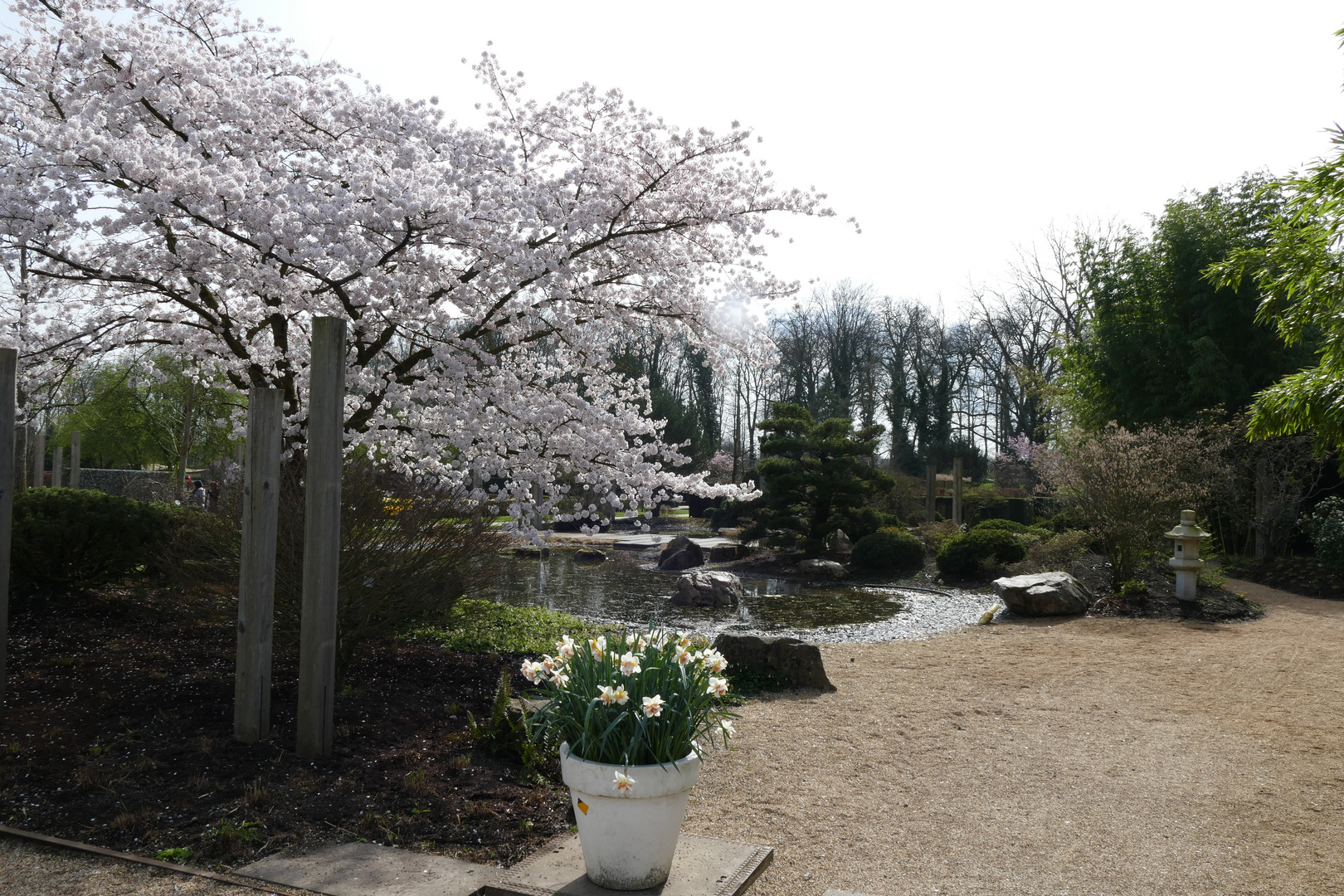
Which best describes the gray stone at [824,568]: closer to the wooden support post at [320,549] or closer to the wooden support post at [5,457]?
the wooden support post at [320,549]

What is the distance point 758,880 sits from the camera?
3.07m

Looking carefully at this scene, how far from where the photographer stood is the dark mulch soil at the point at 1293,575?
38.8ft

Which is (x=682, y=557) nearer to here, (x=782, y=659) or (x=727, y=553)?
(x=727, y=553)

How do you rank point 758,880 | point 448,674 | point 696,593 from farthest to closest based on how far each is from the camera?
point 696,593, point 448,674, point 758,880

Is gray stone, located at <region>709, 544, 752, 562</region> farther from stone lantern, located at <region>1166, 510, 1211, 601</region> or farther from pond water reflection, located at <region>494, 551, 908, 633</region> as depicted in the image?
stone lantern, located at <region>1166, 510, 1211, 601</region>

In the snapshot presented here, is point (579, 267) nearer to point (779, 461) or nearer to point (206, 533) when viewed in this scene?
point (206, 533)

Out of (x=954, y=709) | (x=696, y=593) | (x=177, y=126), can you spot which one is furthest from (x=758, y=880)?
(x=696, y=593)

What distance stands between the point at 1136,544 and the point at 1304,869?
8.35 metres

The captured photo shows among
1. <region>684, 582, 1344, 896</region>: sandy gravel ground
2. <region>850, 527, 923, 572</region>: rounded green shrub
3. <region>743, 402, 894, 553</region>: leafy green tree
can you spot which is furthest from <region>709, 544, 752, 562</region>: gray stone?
<region>684, 582, 1344, 896</region>: sandy gravel ground

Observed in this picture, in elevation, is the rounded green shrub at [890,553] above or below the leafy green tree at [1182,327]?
below

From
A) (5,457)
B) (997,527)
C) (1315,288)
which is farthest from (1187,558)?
(5,457)

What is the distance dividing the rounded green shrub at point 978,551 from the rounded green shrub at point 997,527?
109 mm

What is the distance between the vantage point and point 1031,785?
4180 millimetres

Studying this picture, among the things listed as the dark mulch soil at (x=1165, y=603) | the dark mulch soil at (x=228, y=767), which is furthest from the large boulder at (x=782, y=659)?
the dark mulch soil at (x=1165, y=603)
